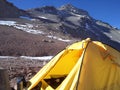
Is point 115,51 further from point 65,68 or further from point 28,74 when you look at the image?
point 28,74

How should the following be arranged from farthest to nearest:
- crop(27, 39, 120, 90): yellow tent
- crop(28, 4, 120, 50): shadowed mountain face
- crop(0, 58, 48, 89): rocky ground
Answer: crop(28, 4, 120, 50): shadowed mountain face < crop(0, 58, 48, 89): rocky ground < crop(27, 39, 120, 90): yellow tent

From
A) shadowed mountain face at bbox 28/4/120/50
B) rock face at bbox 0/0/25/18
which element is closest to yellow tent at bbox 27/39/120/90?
shadowed mountain face at bbox 28/4/120/50

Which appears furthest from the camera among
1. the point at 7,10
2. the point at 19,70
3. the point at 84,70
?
the point at 7,10

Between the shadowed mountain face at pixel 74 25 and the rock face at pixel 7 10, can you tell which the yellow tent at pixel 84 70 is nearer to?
the shadowed mountain face at pixel 74 25

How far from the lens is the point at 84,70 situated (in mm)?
8812

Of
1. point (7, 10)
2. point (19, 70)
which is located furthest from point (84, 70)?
point (7, 10)

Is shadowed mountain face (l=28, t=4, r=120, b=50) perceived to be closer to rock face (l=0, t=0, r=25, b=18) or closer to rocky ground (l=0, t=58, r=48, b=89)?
rock face (l=0, t=0, r=25, b=18)

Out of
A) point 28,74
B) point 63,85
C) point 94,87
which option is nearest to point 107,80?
point 94,87

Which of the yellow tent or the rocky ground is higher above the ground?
the yellow tent

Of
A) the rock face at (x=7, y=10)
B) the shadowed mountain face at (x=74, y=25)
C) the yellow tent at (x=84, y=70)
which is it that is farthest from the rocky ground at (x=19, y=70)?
the rock face at (x=7, y=10)

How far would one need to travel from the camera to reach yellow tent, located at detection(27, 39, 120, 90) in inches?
343

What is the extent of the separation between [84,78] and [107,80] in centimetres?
111

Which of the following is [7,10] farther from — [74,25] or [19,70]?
[19,70]

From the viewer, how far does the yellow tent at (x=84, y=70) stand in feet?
28.6
